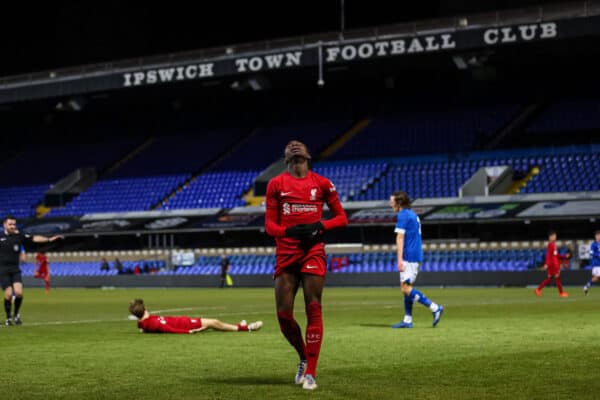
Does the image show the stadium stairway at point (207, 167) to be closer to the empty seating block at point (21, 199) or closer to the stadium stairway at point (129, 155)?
the stadium stairway at point (129, 155)

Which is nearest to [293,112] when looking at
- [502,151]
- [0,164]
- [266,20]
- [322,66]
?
[266,20]

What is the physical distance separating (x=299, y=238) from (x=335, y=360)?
298cm

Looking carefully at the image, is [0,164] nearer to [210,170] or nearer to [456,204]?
[210,170]

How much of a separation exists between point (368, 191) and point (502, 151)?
7258mm

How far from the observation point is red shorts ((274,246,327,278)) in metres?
10.4

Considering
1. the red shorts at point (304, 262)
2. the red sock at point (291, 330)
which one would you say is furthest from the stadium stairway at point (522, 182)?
the red shorts at point (304, 262)

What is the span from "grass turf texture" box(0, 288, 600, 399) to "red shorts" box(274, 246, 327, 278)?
3.79 ft

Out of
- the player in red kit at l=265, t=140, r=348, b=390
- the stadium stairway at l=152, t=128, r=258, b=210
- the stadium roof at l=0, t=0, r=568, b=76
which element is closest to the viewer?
the player in red kit at l=265, t=140, r=348, b=390

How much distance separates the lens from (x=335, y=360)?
41.8 feet

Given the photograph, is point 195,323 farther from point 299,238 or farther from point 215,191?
point 215,191

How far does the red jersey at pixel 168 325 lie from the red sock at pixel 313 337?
769 centimetres

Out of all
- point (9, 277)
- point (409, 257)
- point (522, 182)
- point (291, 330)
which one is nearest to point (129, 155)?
point (522, 182)

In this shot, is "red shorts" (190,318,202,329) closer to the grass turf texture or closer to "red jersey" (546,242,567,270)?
the grass turf texture

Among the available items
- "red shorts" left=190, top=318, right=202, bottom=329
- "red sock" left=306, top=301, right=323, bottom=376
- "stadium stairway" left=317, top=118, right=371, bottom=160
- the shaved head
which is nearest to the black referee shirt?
"red shorts" left=190, top=318, right=202, bottom=329
